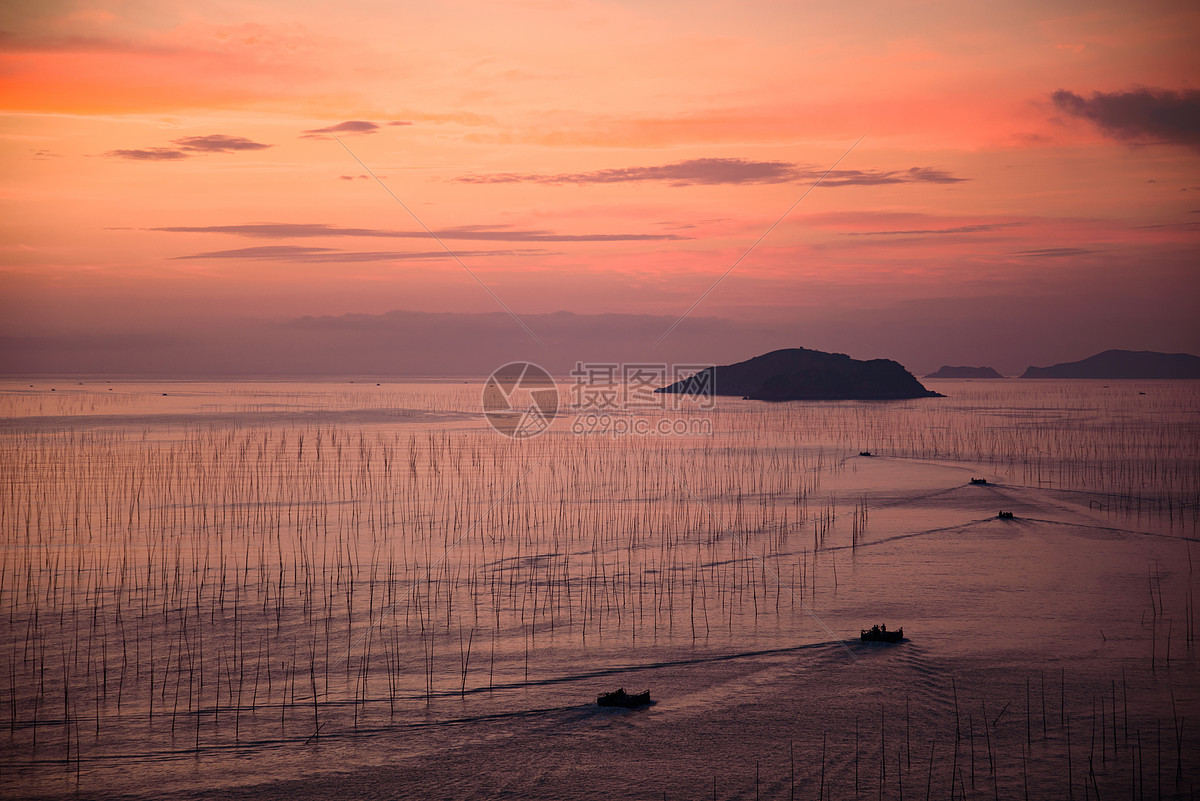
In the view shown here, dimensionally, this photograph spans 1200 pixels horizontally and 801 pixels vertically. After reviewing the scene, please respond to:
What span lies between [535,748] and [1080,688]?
700 cm

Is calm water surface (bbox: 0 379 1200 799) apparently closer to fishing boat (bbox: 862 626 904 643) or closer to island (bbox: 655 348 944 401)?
fishing boat (bbox: 862 626 904 643)

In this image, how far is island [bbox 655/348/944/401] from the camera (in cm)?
11069

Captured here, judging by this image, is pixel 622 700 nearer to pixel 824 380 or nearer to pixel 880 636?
pixel 880 636

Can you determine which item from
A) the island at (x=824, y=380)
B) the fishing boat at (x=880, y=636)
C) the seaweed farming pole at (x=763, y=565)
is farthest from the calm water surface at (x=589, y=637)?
the island at (x=824, y=380)

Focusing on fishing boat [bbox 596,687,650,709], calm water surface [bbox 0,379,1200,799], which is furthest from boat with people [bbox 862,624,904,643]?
fishing boat [bbox 596,687,650,709]

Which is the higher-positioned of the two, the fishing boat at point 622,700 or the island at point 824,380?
the island at point 824,380

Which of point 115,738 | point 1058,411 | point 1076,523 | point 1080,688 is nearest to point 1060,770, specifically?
point 1080,688

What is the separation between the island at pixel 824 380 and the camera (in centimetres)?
11069

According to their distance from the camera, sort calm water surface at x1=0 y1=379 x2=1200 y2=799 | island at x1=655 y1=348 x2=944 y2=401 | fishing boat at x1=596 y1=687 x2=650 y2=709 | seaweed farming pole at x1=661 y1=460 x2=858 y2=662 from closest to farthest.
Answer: calm water surface at x1=0 y1=379 x2=1200 y2=799 → fishing boat at x1=596 y1=687 x2=650 y2=709 → seaweed farming pole at x1=661 y1=460 x2=858 y2=662 → island at x1=655 y1=348 x2=944 y2=401

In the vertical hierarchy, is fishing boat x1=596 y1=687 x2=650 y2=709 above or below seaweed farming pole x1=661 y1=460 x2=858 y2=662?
below

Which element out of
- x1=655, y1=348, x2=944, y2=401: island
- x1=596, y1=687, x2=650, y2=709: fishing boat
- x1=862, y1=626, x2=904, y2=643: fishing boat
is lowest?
x1=596, y1=687, x2=650, y2=709: fishing boat

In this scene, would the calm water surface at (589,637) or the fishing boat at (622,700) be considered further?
the fishing boat at (622,700)

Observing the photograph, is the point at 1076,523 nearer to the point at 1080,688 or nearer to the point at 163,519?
the point at 1080,688

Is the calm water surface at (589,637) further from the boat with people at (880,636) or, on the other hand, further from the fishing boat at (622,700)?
the boat with people at (880,636)
